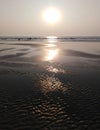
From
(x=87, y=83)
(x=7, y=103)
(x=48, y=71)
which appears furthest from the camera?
(x=48, y=71)

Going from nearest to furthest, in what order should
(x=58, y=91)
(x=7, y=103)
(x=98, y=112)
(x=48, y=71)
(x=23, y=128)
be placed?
(x=23, y=128), (x=98, y=112), (x=7, y=103), (x=58, y=91), (x=48, y=71)

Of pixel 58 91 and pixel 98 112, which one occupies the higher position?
pixel 58 91

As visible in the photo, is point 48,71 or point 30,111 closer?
point 30,111

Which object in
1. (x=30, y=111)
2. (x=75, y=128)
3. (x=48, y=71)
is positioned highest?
(x=48, y=71)

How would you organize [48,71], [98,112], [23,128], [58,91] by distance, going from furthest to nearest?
[48,71]
[58,91]
[98,112]
[23,128]

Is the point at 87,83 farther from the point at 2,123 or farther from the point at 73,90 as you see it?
the point at 2,123

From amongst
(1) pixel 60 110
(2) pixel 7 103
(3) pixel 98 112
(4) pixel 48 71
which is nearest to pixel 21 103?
(2) pixel 7 103

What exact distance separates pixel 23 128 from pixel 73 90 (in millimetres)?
9094

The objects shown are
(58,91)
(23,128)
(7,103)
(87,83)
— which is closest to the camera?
(23,128)

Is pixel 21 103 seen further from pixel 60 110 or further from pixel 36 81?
pixel 36 81

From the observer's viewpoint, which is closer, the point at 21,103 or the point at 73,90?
the point at 21,103

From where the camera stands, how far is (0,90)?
22.9 metres

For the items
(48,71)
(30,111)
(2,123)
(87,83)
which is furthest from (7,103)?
(48,71)

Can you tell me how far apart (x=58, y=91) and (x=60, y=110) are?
16.4 ft
